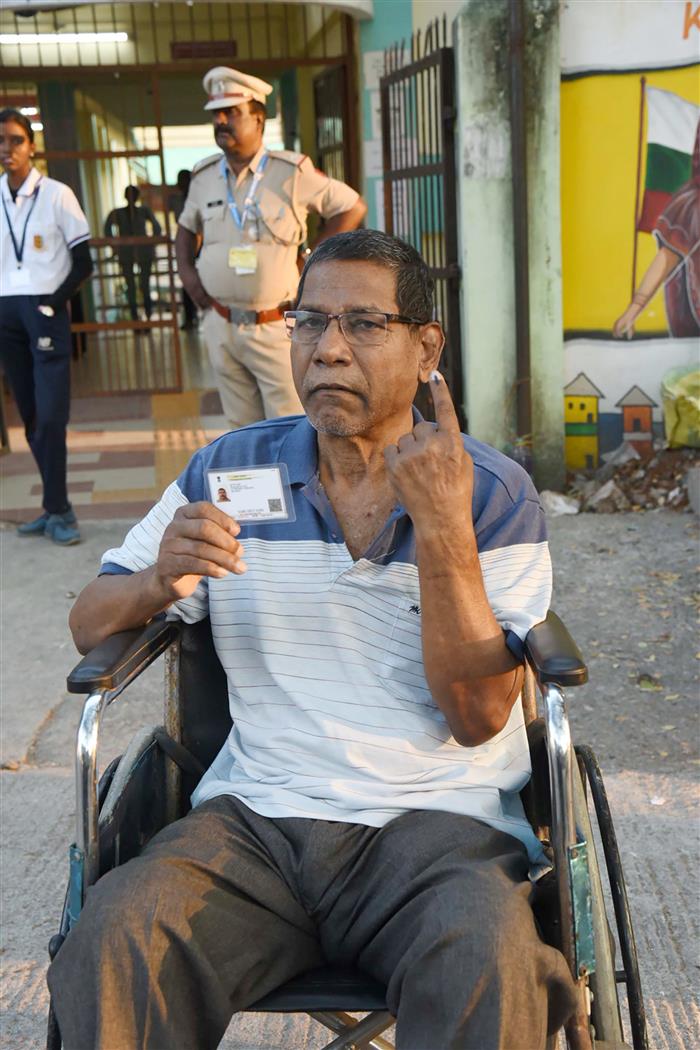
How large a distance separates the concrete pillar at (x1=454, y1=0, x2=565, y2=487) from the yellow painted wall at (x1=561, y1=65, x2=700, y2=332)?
15 centimetres

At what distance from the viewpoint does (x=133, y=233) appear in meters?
13.5

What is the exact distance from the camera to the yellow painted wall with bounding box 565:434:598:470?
261 inches

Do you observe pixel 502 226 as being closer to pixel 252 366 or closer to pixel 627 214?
pixel 627 214

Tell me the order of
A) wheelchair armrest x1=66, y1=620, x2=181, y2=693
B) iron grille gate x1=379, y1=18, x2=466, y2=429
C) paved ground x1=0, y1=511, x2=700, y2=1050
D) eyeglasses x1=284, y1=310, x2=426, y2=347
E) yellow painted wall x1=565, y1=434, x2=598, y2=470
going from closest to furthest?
1. wheelchair armrest x1=66, y1=620, x2=181, y2=693
2. eyeglasses x1=284, y1=310, x2=426, y2=347
3. paved ground x1=0, y1=511, x2=700, y2=1050
4. iron grille gate x1=379, y1=18, x2=466, y2=429
5. yellow painted wall x1=565, y1=434, x2=598, y2=470

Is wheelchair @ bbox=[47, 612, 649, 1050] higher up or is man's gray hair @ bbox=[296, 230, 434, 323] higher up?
man's gray hair @ bbox=[296, 230, 434, 323]

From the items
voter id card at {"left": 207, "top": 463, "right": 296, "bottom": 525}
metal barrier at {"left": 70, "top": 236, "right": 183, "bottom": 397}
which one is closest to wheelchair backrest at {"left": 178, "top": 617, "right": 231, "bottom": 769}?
voter id card at {"left": 207, "top": 463, "right": 296, "bottom": 525}

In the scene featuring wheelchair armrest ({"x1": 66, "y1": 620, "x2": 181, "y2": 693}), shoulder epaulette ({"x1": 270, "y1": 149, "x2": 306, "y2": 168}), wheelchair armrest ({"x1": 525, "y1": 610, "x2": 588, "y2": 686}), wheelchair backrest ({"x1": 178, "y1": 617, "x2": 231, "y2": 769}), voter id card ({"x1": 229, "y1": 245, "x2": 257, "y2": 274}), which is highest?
shoulder epaulette ({"x1": 270, "y1": 149, "x2": 306, "y2": 168})

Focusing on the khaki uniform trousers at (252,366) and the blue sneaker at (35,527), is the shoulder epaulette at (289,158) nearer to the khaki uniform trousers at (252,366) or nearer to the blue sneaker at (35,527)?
the khaki uniform trousers at (252,366)

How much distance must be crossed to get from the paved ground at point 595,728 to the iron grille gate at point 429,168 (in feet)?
4.69

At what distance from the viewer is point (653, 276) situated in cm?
648

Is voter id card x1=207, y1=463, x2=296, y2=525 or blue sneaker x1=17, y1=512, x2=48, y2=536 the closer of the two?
voter id card x1=207, y1=463, x2=296, y2=525

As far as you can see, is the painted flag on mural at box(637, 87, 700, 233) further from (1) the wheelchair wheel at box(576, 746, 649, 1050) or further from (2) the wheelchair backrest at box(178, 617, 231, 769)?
(1) the wheelchair wheel at box(576, 746, 649, 1050)

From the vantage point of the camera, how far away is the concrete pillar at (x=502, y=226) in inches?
245

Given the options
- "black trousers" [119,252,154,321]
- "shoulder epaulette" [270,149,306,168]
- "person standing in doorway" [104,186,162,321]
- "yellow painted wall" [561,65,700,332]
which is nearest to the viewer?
"shoulder epaulette" [270,149,306,168]
